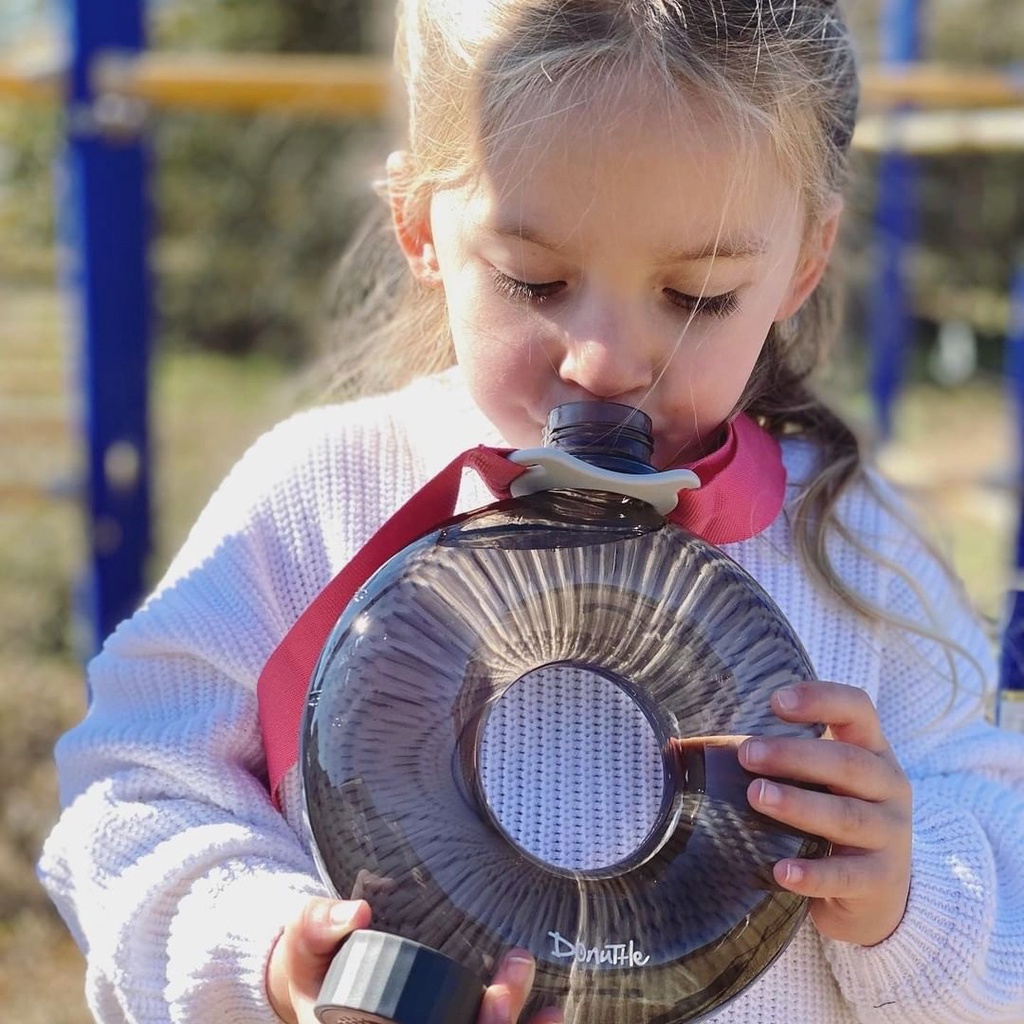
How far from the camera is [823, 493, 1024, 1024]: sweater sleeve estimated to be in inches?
46.0

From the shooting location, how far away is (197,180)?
25.5 feet

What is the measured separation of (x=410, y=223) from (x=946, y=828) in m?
0.66

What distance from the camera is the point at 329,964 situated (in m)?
0.94

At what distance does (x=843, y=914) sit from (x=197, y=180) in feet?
23.6

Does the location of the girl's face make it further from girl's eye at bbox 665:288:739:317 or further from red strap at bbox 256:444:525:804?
red strap at bbox 256:444:525:804

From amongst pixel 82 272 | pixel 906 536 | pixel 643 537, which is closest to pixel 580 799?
pixel 643 537

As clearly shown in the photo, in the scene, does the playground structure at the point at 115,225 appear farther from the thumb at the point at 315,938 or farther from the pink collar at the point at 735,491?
the thumb at the point at 315,938

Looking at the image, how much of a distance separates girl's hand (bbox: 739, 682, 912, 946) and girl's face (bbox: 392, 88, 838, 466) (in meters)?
0.26

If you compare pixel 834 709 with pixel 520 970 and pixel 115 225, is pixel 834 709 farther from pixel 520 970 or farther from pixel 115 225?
pixel 115 225

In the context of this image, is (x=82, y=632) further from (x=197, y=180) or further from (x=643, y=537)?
(x=197, y=180)

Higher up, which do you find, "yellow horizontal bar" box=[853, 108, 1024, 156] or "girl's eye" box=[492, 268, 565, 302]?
"girl's eye" box=[492, 268, 565, 302]

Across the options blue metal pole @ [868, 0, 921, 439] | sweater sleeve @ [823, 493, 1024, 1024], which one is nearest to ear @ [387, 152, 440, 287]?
sweater sleeve @ [823, 493, 1024, 1024]

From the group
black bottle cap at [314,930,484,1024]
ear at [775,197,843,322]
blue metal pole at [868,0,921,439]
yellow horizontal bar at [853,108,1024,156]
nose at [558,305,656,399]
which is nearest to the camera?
black bottle cap at [314,930,484,1024]

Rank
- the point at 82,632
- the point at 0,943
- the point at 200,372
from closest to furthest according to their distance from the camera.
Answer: the point at 0,943 → the point at 82,632 → the point at 200,372
